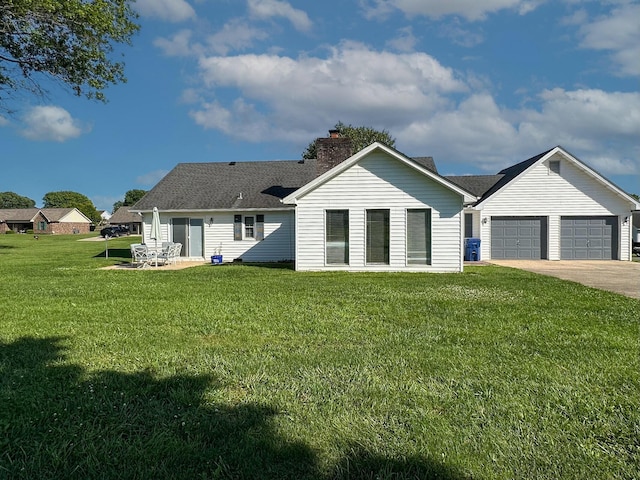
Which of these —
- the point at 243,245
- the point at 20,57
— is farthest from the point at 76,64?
the point at 243,245

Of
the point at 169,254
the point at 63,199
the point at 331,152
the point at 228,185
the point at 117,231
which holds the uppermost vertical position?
the point at 63,199

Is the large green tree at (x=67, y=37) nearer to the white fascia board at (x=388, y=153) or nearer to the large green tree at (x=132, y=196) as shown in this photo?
the white fascia board at (x=388, y=153)

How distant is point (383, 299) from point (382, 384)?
500 cm

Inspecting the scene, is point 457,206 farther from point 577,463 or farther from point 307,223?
point 577,463

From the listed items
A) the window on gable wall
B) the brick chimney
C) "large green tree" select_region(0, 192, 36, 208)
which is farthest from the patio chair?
"large green tree" select_region(0, 192, 36, 208)

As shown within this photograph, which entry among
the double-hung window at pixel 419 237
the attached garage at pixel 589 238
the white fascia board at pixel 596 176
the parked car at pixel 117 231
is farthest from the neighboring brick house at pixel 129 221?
the white fascia board at pixel 596 176

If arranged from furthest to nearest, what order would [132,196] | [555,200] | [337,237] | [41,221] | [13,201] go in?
[13,201] < [132,196] < [41,221] < [555,200] < [337,237]

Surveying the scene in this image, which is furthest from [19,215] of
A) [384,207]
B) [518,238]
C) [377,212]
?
[518,238]

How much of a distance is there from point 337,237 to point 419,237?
9.78ft

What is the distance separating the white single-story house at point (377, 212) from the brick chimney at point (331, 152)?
0.04 metres

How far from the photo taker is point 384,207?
603 inches

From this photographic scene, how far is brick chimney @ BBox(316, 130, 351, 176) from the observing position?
18.8m

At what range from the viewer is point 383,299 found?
895 centimetres

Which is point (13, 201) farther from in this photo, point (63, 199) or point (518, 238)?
point (518, 238)
